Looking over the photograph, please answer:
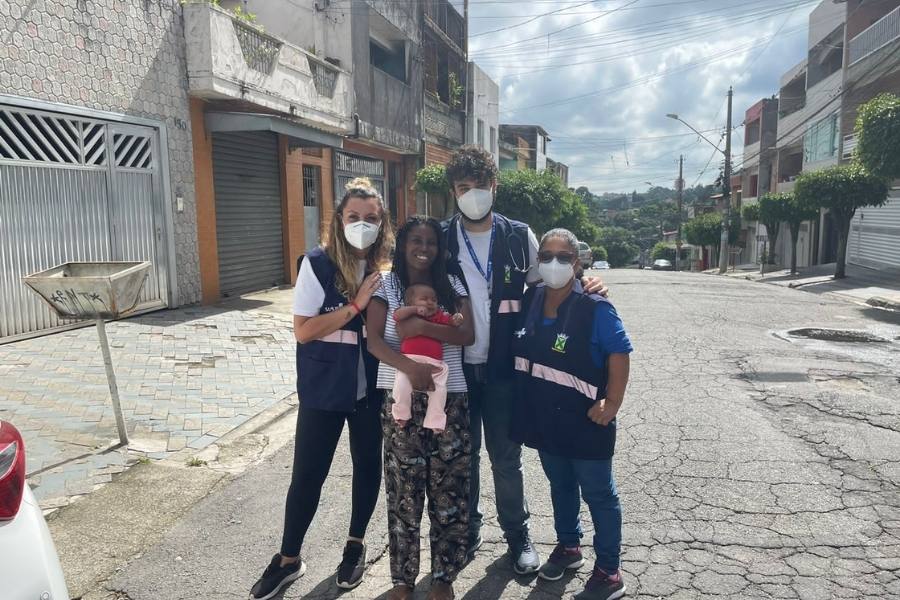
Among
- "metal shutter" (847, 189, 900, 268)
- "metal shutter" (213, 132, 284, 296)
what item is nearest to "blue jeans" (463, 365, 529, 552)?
"metal shutter" (213, 132, 284, 296)

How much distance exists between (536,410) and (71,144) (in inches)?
315

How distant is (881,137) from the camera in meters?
14.6

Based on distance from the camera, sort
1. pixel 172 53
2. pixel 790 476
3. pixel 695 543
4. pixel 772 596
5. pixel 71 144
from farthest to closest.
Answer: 1. pixel 172 53
2. pixel 71 144
3. pixel 790 476
4. pixel 695 543
5. pixel 772 596

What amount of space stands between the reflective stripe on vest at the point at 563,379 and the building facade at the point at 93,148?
7.14 m

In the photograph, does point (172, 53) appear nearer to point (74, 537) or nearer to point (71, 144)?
point (71, 144)

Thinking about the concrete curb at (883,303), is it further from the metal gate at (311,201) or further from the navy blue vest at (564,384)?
the navy blue vest at (564,384)

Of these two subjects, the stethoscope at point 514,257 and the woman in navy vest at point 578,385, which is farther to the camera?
the stethoscope at point 514,257

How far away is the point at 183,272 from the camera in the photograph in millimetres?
10562

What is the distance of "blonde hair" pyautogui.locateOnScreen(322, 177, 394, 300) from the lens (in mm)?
2871

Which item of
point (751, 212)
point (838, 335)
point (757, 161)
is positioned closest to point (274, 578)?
point (838, 335)

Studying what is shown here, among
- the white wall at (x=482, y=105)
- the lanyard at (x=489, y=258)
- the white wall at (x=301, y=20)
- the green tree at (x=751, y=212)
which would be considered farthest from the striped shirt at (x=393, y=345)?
the green tree at (x=751, y=212)

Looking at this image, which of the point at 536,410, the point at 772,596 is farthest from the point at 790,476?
the point at 536,410

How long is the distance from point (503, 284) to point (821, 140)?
31.5 meters

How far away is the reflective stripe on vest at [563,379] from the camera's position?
2.84m
